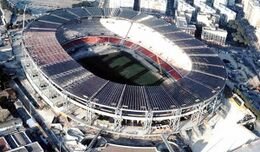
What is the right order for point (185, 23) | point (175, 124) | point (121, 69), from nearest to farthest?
point (175, 124) < point (121, 69) < point (185, 23)

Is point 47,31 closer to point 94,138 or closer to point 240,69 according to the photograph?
point 94,138

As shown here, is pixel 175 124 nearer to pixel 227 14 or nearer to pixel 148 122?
pixel 148 122

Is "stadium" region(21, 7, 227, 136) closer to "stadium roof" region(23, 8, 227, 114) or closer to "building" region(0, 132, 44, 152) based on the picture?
"stadium roof" region(23, 8, 227, 114)

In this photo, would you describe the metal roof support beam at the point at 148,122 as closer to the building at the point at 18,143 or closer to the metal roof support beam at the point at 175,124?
the metal roof support beam at the point at 175,124

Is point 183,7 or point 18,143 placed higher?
point 183,7

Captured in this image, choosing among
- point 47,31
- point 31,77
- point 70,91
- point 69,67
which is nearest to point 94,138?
point 70,91

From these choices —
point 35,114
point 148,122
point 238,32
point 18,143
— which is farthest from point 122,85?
point 238,32

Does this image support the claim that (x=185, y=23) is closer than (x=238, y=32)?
Yes

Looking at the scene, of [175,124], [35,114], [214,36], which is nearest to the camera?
[175,124]
